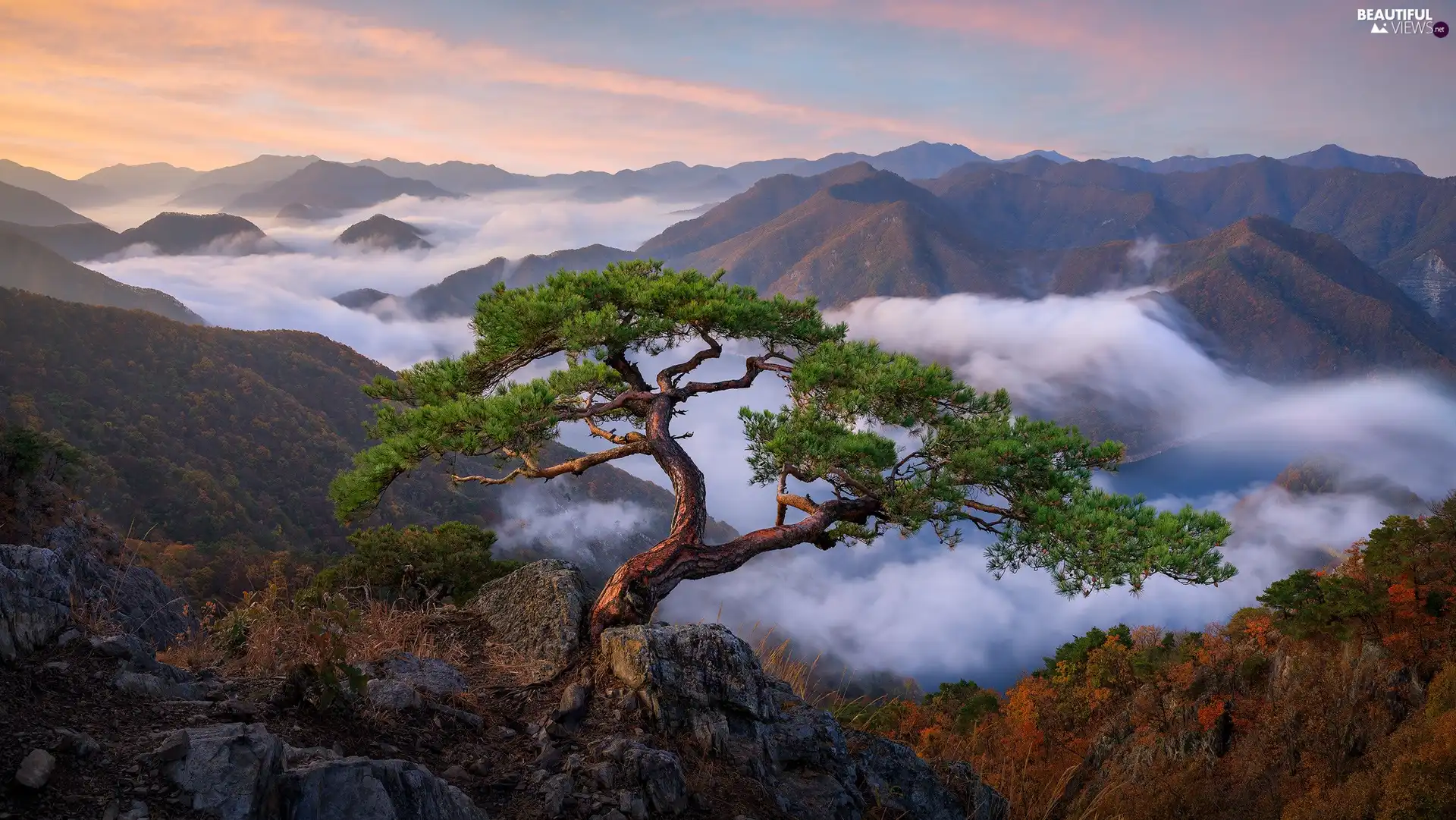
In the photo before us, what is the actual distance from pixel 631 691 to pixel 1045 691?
23272 mm

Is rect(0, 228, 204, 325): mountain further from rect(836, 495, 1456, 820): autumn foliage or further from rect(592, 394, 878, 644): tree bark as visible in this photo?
rect(592, 394, 878, 644): tree bark

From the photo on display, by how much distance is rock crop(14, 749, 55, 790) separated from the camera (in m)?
4.16

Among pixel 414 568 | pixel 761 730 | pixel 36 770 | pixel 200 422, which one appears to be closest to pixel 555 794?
pixel 761 730

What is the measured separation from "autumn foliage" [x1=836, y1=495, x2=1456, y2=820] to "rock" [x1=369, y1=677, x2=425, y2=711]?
5884 millimetres

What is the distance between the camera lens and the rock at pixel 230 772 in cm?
448

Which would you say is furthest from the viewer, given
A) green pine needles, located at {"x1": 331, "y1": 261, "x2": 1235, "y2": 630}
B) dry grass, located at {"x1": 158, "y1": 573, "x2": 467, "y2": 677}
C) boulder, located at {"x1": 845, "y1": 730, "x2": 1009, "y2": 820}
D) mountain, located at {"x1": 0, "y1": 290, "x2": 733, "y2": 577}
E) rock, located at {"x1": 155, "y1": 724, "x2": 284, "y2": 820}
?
mountain, located at {"x1": 0, "y1": 290, "x2": 733, "y2": 577}

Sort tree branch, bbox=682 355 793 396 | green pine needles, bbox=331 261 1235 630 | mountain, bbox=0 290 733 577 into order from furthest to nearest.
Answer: mountain, bbox=0 290 733 577
tree branch, bbox=682 355 793 396
green pine needles, bbox=331 261 1235 630

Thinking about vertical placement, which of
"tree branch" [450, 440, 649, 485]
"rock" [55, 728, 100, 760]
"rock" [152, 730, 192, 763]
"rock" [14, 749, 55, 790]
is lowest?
"rock" [152, 730, 192, 763]

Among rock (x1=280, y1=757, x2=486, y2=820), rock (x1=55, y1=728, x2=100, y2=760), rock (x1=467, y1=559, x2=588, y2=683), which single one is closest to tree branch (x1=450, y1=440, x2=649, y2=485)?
rock (x1=467, y1=559, x2=588, y2=683)

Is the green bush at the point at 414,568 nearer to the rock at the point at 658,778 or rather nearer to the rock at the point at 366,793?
the rock at the point at 658,778

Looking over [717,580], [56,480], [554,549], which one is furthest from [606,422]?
[717,580]

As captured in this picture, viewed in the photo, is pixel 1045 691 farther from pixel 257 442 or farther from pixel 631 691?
pixel 257 442

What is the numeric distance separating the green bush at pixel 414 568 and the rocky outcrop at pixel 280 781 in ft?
20.2

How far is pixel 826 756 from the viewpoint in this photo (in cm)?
802
